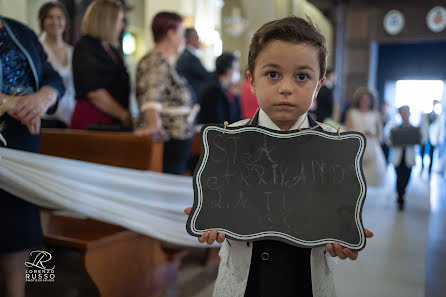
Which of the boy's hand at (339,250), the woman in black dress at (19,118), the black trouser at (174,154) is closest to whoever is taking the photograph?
the boy's hand at (339,250)

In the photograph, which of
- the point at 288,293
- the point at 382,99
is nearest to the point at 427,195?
the point at 288,293

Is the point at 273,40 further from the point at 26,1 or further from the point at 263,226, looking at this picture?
the point at 26,1

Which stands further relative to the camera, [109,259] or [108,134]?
[108,134]

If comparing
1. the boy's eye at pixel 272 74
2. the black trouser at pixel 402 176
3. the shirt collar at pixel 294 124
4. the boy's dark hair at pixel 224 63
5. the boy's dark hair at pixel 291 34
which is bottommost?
the black trouser at pixel 402 176

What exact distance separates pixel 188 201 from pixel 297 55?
4.14 ft

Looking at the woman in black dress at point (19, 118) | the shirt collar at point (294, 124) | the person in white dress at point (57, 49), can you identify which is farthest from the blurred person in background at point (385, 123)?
the woman in black dress at point (19, 118)

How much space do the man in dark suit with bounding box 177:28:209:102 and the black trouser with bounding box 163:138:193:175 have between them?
5.46ft

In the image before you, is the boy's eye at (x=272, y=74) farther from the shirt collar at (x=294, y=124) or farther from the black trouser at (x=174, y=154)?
the black trouser at (x=174, y=154)

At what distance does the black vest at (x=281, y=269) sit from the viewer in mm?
1178

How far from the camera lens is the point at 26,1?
7.65 ft

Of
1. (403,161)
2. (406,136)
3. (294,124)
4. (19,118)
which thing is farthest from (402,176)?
(19,118)

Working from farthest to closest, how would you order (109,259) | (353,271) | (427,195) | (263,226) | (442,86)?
(442,86) → (427,195) → (353,271) → (109,259) → (263,226)

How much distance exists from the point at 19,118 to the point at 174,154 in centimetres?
123

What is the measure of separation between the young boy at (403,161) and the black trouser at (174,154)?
3600 millimetres
